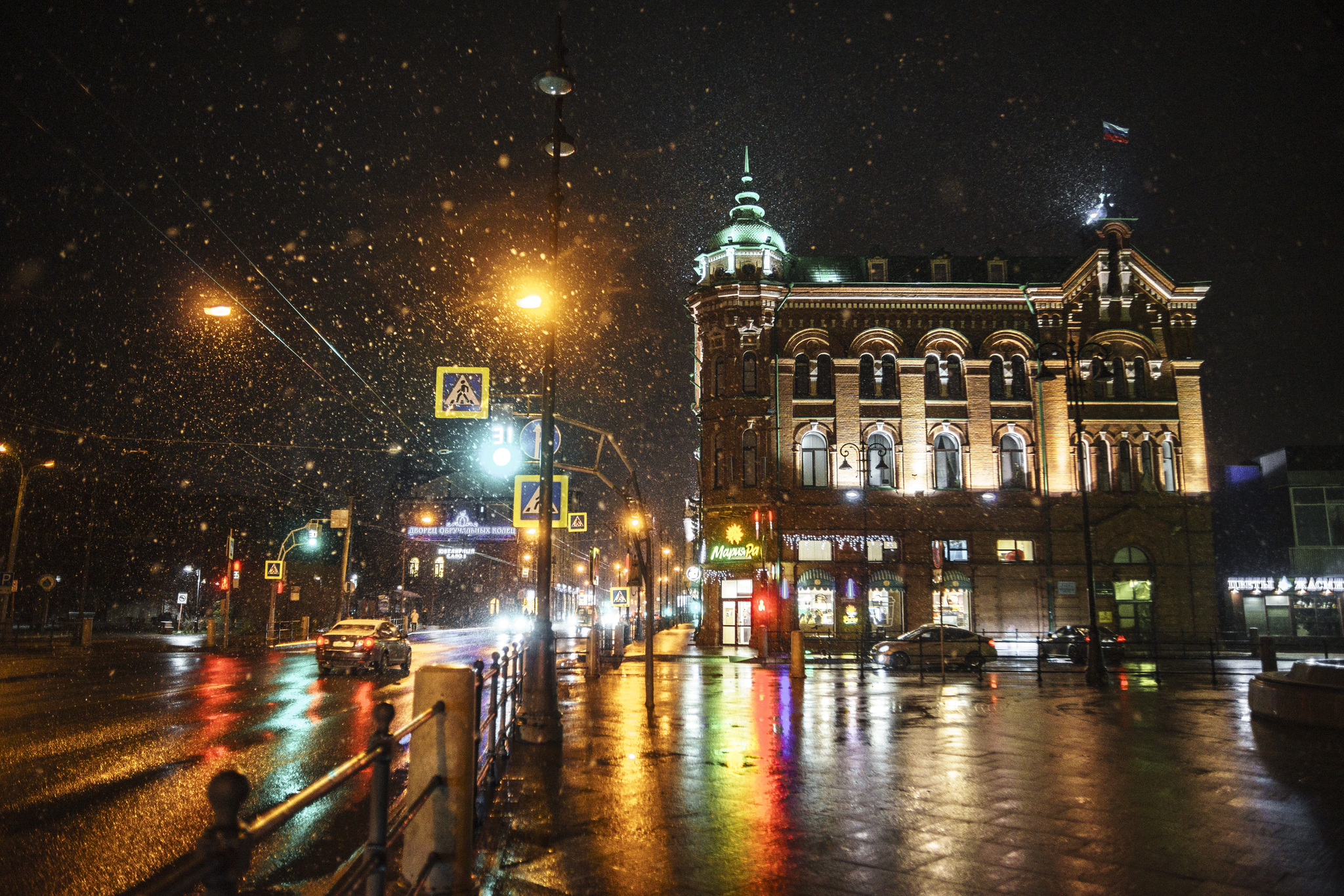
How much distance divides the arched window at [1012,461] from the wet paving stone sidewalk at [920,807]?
25.8 meters

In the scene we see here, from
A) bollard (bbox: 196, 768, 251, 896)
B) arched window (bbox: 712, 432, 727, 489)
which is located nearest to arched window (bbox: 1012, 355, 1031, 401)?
arched window (bbox: 712, 432, 727, 489)

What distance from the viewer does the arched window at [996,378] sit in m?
40.8

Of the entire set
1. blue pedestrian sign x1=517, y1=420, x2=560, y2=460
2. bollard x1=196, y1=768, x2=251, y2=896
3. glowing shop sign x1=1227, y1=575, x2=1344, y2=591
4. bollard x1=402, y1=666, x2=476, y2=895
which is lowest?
bollard x1=402, y1=666, x2=476, y2=895

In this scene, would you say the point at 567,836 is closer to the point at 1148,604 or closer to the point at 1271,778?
the point at 1271,778

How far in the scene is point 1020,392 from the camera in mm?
40875

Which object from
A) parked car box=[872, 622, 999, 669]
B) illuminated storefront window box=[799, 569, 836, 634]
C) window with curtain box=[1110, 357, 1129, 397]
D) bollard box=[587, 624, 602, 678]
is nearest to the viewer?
bollard box=[587, 624, 602, 678]

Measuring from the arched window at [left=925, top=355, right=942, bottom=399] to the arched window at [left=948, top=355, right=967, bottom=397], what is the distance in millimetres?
489

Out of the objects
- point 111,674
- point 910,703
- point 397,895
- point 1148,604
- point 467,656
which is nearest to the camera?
point 397,895

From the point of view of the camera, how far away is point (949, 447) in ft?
133

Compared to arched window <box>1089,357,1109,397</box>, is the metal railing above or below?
below

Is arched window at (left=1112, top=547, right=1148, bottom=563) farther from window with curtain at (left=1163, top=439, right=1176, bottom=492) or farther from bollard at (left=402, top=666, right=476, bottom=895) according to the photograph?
bollard at (left=402, top=666, right=476, bottom=895)

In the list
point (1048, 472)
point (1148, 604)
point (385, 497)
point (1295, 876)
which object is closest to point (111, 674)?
point (1295, 876)

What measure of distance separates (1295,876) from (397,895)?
19.3 ft

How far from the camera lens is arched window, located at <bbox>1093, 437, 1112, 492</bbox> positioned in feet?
132
